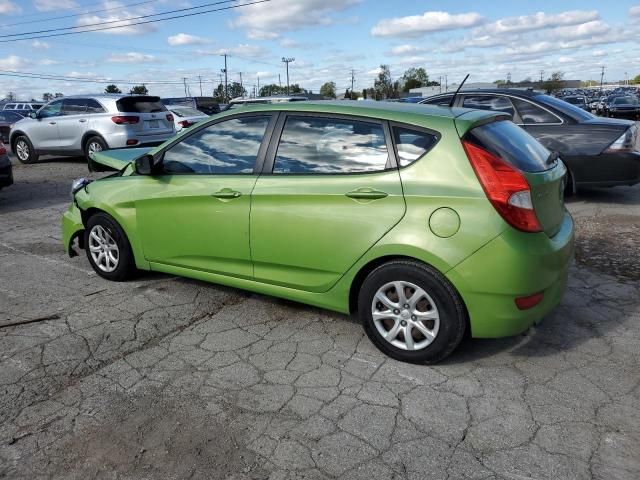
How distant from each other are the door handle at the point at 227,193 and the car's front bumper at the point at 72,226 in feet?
5.91

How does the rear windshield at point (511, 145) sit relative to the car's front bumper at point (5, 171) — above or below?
above

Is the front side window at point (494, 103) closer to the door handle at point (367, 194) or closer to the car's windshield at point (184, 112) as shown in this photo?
the door handle at point (367, 194)

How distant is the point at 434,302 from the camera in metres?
3.14

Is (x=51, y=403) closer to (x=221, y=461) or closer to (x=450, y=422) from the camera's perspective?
(x=221, y=461)

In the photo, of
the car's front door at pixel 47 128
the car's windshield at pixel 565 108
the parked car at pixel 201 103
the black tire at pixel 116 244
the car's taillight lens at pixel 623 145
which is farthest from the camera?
the parked car at pixel 201 103

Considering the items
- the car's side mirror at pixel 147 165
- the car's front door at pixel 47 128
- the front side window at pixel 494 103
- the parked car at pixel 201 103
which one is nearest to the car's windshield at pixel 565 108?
the front side window at pixel 494 103

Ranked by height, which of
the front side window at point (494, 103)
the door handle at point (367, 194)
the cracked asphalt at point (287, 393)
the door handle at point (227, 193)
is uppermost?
the front side window at point (494, 103)

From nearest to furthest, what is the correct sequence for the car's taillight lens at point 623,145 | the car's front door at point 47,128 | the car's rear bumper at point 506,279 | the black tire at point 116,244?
the car's rear bumper at point 506,279 < the black tire at point 116,244 < the car's taillight lens at point 623,145 < the car's front door at point 47,128

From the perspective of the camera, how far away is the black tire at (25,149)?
13711 mm

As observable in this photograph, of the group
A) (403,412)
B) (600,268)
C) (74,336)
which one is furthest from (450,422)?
(600,268)

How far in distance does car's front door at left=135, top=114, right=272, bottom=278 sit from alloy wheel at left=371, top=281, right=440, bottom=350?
3.48ft

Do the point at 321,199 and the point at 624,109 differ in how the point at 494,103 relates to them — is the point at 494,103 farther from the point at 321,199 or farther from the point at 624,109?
the point at 624,109

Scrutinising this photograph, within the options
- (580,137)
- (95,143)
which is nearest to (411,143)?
(580,137)

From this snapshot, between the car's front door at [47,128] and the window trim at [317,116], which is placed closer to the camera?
the window trim at [317,116]
